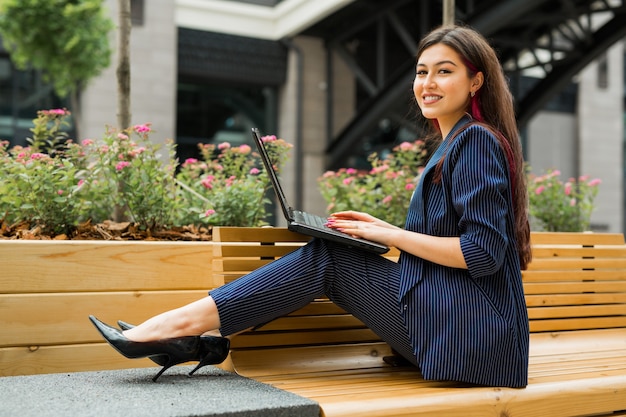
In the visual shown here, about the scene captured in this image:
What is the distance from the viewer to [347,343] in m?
2.91

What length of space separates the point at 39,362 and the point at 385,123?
13744 mm

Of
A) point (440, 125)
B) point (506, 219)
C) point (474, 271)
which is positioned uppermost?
point (440, 125)

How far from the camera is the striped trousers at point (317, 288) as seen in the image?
2402mm

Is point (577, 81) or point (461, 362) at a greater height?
point (577, 81)

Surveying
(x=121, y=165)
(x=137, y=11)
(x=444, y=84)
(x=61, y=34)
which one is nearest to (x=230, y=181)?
(x=121, y=165)

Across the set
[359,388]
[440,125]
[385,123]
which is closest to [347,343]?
[359,388]

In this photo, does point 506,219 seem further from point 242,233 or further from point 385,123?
point 385,123

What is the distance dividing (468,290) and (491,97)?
651mm

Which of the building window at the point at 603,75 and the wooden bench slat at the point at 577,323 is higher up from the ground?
the building window at the point at 603,75

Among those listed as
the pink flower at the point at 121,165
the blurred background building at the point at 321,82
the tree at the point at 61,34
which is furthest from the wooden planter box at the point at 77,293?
the blurred background building at the point at 321,82

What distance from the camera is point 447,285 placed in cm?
239

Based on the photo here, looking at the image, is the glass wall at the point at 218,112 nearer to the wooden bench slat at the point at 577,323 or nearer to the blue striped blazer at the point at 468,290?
the wooden bench slat at the point at 577,323

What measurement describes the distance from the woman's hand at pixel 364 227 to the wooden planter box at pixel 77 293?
1.61 feet


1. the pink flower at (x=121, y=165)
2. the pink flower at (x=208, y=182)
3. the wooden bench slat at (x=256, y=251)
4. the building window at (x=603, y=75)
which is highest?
the building window at (x=603, y=75)
